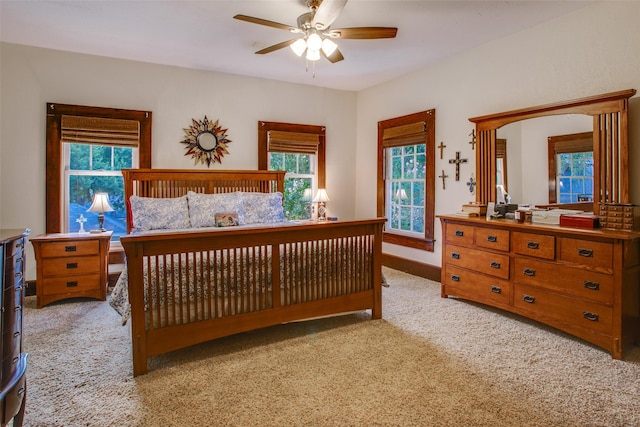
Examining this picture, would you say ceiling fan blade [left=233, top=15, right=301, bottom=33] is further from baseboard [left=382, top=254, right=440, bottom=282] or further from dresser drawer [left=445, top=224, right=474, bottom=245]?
baseboard [left=382, top=254, right=440, bottom=282]

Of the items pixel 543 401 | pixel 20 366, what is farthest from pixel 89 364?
pixel 543 401

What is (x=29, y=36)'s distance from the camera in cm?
374

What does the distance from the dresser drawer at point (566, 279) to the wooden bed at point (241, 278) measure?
1.23 metres

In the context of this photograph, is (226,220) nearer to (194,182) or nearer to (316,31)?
(194,182)

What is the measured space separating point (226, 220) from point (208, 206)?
0.28 meters

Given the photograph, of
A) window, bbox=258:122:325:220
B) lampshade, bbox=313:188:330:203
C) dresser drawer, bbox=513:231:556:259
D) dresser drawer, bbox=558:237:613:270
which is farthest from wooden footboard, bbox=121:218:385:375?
window, bbox=258:122:325:220

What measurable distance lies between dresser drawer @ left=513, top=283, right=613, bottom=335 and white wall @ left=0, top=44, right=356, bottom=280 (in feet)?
10.7

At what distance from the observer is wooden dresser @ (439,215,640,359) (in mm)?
2584

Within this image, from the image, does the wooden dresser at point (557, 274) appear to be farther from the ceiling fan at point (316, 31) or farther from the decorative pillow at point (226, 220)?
the decorative pillow at point (226, 220)

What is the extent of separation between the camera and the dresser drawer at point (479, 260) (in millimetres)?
3348

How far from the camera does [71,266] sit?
3.76 m

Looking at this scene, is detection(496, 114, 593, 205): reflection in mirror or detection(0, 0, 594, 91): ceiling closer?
detection(0, 0, 594, 91): ceiling

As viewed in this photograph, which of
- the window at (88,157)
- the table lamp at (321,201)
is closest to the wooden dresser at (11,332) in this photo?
the window at (88,157)

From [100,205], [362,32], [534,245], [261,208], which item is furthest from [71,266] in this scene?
[534,245]
